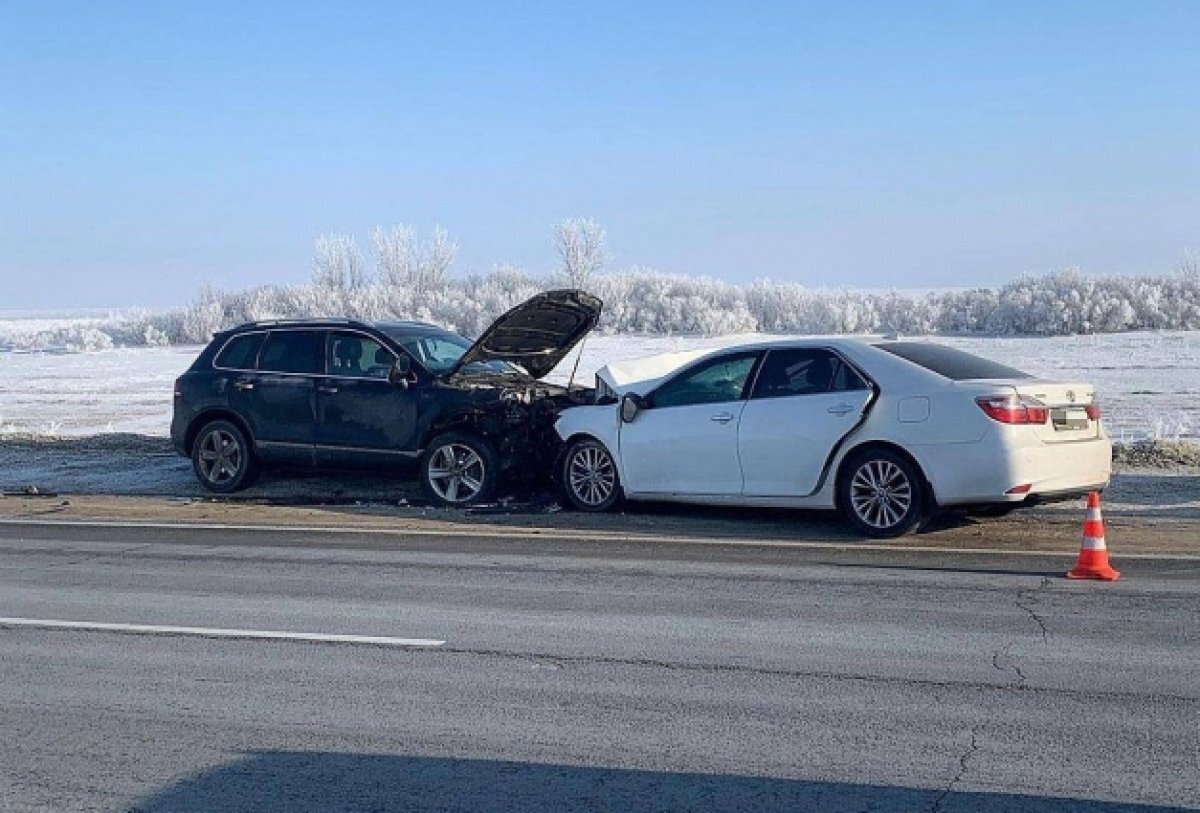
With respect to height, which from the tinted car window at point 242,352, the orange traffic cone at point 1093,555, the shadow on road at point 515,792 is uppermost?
the tinted car window at point 242,352

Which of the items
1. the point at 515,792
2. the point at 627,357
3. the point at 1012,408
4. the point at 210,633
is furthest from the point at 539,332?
the point at 627,357

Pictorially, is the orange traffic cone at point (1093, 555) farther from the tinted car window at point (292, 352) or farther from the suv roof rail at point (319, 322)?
the tinted car window at point (292, 352)

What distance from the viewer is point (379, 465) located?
14930 millimetres

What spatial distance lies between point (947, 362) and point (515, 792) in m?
7.61

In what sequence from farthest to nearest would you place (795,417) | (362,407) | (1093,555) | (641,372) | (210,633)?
(362,407), (641,372), (795,417), (1093,555), (210,633)

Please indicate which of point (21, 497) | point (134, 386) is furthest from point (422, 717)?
point (134, 386)

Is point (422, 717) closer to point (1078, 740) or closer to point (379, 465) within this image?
point (1078, 740)

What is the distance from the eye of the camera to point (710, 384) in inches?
518

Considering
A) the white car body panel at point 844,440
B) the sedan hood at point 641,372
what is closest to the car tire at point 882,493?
the white car body panel at point 844,440

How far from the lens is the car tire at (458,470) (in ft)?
47.4

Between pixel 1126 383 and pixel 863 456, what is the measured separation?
50.9ft

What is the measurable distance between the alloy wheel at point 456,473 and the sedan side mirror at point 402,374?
770mm

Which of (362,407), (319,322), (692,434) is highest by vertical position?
(319,322)

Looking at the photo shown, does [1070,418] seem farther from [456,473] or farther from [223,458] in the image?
[223,458]
